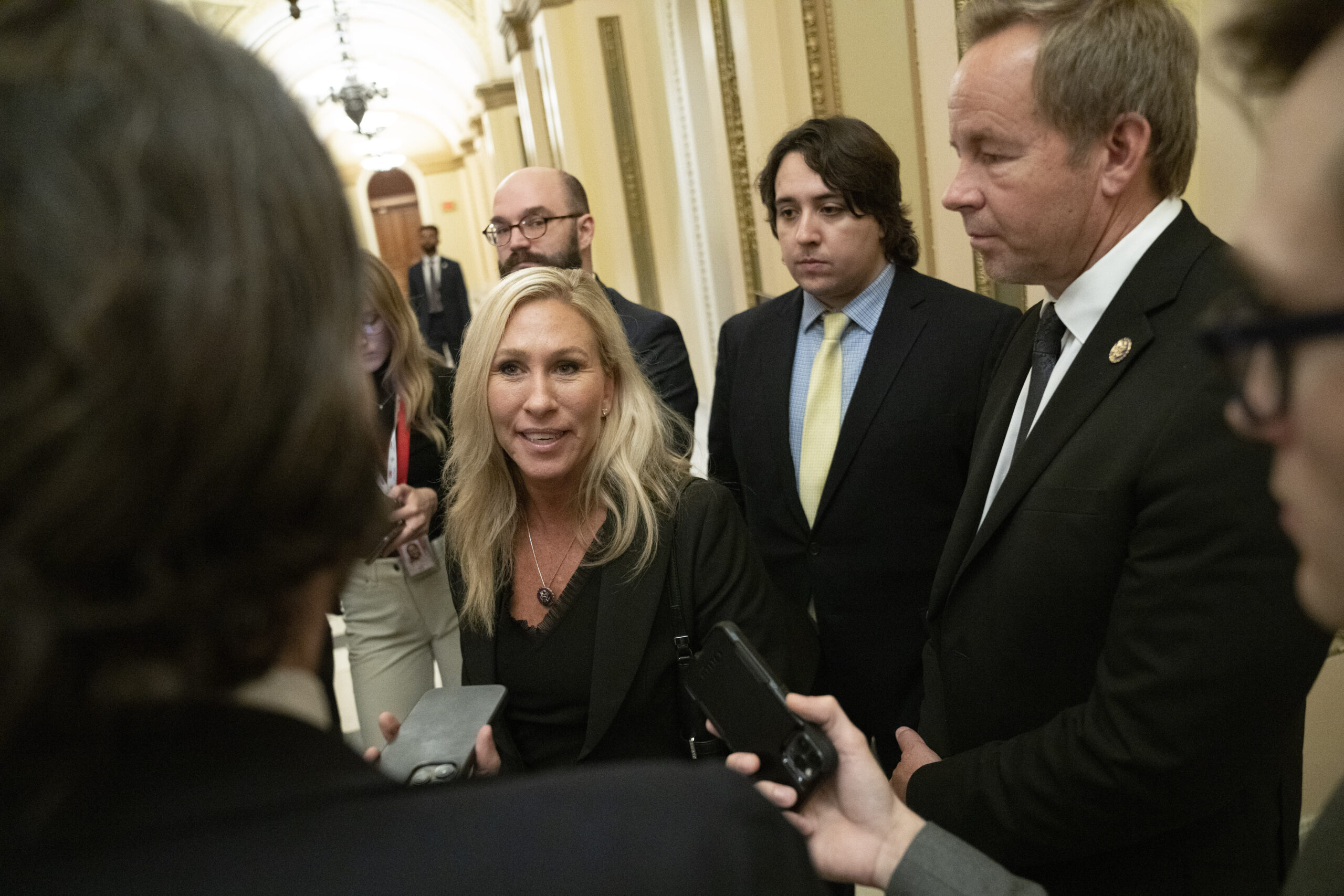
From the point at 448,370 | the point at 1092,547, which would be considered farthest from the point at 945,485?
the point at 448,370

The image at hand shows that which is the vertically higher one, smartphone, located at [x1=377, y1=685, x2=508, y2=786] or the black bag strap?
smartphone, located at [x1=377, y1=685, x2=508, y2=786]

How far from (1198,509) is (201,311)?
46.0 inches

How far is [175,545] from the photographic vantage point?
507 millimetres

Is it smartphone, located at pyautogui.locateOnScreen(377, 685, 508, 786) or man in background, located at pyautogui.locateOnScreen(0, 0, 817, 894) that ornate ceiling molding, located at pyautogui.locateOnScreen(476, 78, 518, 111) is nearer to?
smartphone, located at pyautogui.locateOnScreen(377, 685, 508, 786)

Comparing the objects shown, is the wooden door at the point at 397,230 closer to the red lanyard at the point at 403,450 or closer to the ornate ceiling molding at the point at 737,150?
the ornate ceiling molding at the point at 737,150

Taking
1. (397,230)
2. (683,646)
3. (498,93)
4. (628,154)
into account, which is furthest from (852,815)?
(397,230)

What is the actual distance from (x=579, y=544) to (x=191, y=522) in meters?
1.58

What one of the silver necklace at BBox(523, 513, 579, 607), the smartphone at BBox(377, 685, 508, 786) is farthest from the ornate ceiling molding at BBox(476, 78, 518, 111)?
the smartphone at BBox(377, 685, 508, 786)

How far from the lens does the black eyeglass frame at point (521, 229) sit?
11.0ft

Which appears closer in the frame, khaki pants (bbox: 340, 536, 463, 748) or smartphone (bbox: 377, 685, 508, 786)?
smartphone (bbox: 377, 685, 508, 786)

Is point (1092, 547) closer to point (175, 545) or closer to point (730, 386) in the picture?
point (175, 545)

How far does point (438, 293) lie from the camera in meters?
12.3

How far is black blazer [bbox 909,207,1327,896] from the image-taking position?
1181 millimetres

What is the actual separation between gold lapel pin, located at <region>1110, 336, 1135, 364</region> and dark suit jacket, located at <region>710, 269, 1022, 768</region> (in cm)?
91
